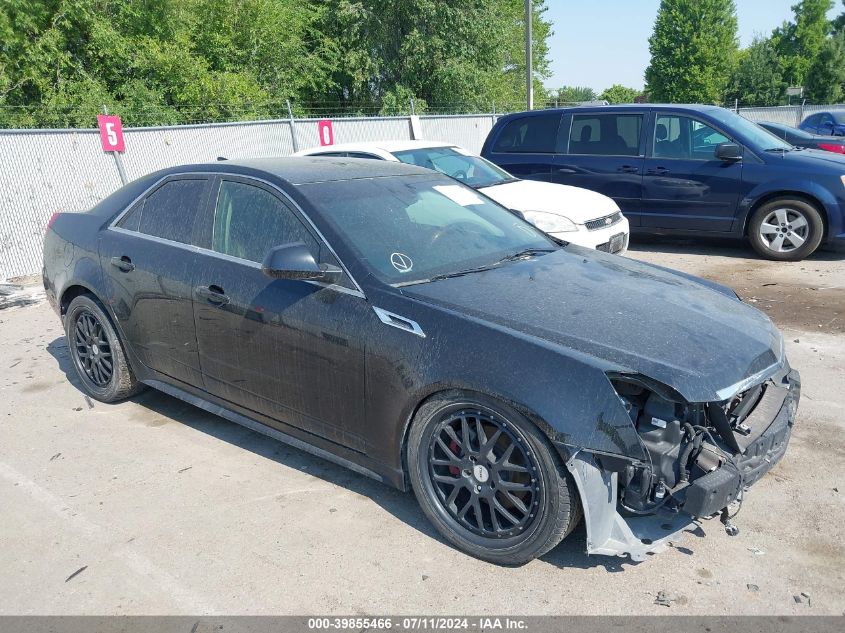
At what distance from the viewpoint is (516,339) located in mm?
2949

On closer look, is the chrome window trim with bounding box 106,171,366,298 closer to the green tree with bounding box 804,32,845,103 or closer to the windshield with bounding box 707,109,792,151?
the windshield with bounding box 707,109,792,151

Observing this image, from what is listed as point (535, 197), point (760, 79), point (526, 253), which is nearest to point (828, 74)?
point (760, 79)

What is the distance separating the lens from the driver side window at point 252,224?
3.77 meters

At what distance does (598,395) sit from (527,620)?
92cm

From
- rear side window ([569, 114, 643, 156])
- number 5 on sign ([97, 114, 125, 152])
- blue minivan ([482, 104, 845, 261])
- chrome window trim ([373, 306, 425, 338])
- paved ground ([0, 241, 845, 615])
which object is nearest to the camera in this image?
paved ground ([0, 241, 845, 615])

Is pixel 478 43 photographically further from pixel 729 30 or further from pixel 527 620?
pixel 729 30

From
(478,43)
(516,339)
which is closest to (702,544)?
(516,339)

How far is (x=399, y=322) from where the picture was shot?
3223mm

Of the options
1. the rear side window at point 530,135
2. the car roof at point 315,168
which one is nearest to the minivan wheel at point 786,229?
the rear side window at point 530,135

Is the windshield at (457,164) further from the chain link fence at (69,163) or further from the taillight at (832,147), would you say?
the taillight at (832,147)

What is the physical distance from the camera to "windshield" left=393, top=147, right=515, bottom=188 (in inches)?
341

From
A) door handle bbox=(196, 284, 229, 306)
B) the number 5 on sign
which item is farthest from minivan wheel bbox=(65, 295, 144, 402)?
the number 5 on sign

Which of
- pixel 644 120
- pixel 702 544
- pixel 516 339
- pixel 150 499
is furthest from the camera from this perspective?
pixel 644 120

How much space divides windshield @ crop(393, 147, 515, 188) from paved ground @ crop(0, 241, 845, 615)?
4.77 m
